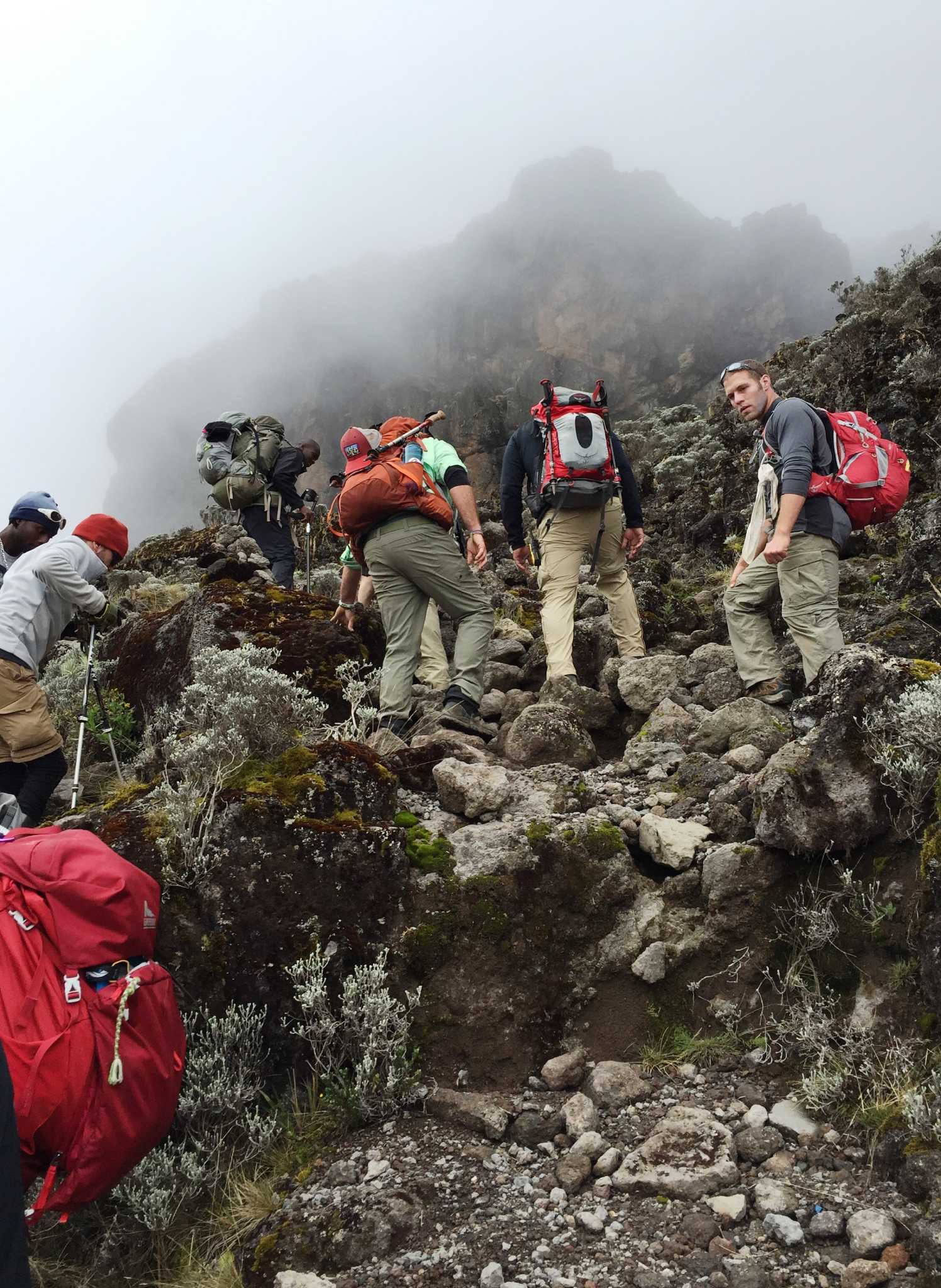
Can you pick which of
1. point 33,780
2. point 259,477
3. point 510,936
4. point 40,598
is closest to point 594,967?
point 510,936

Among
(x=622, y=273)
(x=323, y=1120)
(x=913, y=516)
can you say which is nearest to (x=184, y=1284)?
(x=323, y=1120)

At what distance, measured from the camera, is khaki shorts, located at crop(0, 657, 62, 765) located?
5781 millimetres

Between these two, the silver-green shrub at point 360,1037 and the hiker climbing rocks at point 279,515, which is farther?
the hiker climbing rocks at point 279,515

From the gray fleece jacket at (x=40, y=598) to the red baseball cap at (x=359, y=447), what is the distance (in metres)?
2.11

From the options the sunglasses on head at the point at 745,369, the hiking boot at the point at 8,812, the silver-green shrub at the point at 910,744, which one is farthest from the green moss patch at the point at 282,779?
the sunglasses on head at the point at 745,369

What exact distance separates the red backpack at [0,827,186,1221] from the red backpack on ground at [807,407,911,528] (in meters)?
4.84

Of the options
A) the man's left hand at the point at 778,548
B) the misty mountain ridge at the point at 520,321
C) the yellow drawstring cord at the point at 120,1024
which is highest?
the misty mountain ridge at the point at 520,321

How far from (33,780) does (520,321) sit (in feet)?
281

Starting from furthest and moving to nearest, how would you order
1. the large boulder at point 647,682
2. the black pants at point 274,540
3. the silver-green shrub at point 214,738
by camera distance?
the black pants at point 274,540
the large boulder at point 647,682
the silver-green shrub at point 214,738

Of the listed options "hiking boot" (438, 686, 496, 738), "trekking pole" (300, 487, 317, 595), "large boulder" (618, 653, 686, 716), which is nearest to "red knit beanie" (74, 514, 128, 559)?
"hiking boot" (438, 686, 496, 738)

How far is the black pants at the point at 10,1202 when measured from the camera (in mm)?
2043

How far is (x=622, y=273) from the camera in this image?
85625 millimetres

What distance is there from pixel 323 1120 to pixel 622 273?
92.5m

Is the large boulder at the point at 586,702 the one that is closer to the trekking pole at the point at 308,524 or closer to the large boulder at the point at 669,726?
the large boulder at the point at 669,726
